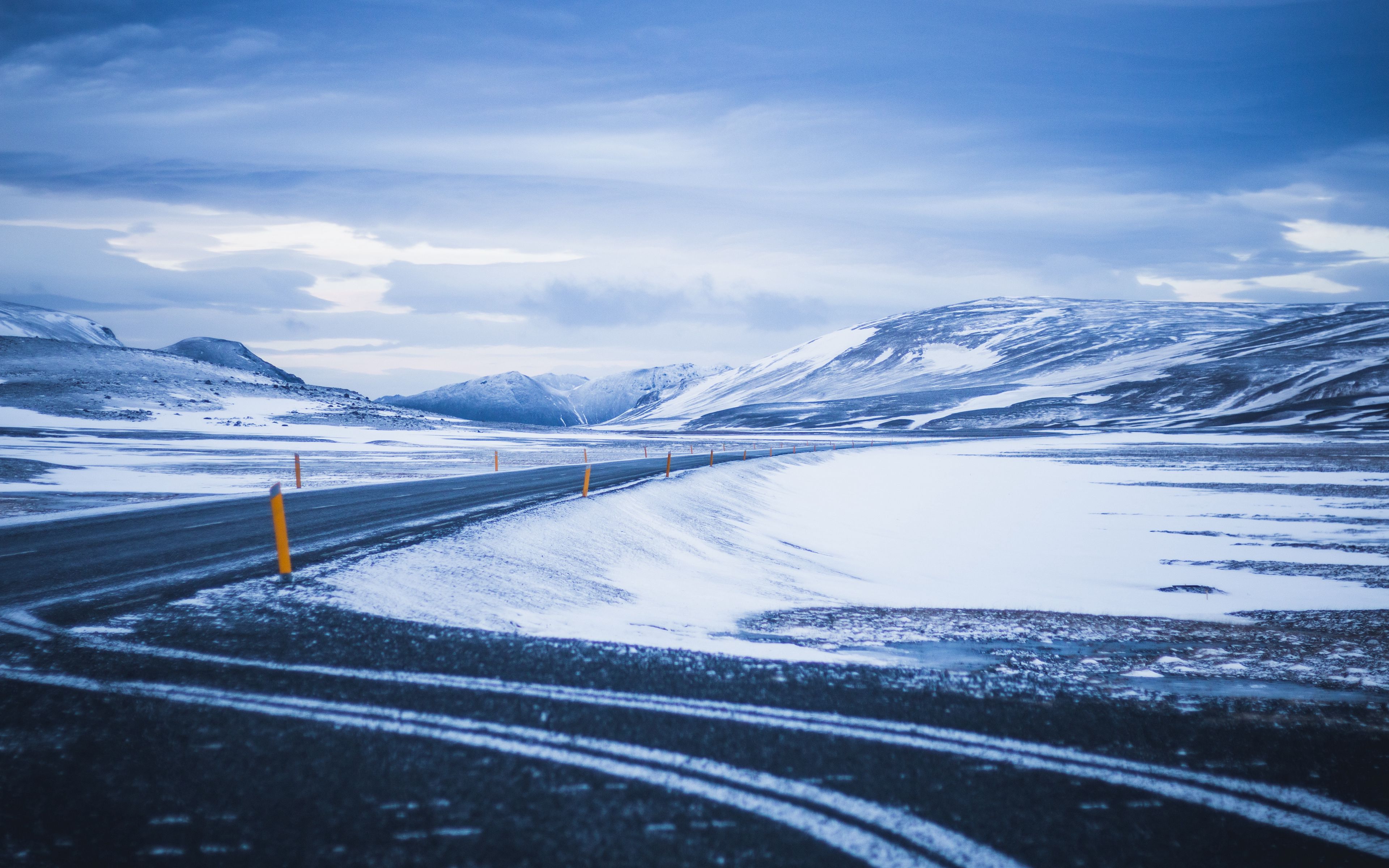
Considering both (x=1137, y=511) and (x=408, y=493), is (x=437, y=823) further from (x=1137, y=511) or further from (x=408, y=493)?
(x=1137, y=511)

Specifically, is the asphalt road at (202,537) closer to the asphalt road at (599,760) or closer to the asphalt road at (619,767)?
the asphalt road at (599,760)

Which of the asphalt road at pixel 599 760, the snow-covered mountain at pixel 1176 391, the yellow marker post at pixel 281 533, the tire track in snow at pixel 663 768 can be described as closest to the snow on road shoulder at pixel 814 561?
the yellow marker post at pixel 281 533

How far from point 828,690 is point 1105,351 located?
222m

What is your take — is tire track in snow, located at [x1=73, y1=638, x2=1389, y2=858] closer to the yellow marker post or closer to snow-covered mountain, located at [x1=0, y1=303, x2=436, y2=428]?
the yellow marker post

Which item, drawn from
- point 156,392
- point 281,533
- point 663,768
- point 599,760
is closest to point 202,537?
point 281,533

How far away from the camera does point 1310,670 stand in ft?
24.9

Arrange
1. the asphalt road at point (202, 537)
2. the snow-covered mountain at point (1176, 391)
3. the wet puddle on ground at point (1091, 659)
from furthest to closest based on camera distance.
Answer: the snow-covered mountain at point (1176, 391) → the asphalt road at point (202, 537) → the wet puddle on ground at point (1091, 659)

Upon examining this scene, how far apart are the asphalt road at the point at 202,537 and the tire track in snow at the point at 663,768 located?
10.2ft

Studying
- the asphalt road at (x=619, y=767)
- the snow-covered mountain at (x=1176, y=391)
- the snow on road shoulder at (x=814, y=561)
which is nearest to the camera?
the asphalt road at (x=619, y=767)

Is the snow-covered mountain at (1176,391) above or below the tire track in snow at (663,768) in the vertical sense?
above

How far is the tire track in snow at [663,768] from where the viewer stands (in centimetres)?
376

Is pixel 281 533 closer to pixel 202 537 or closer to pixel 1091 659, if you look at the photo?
pixel 202 537

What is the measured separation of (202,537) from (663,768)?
10.9 meters

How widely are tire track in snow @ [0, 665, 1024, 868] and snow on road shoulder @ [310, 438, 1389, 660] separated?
93.2 inches
